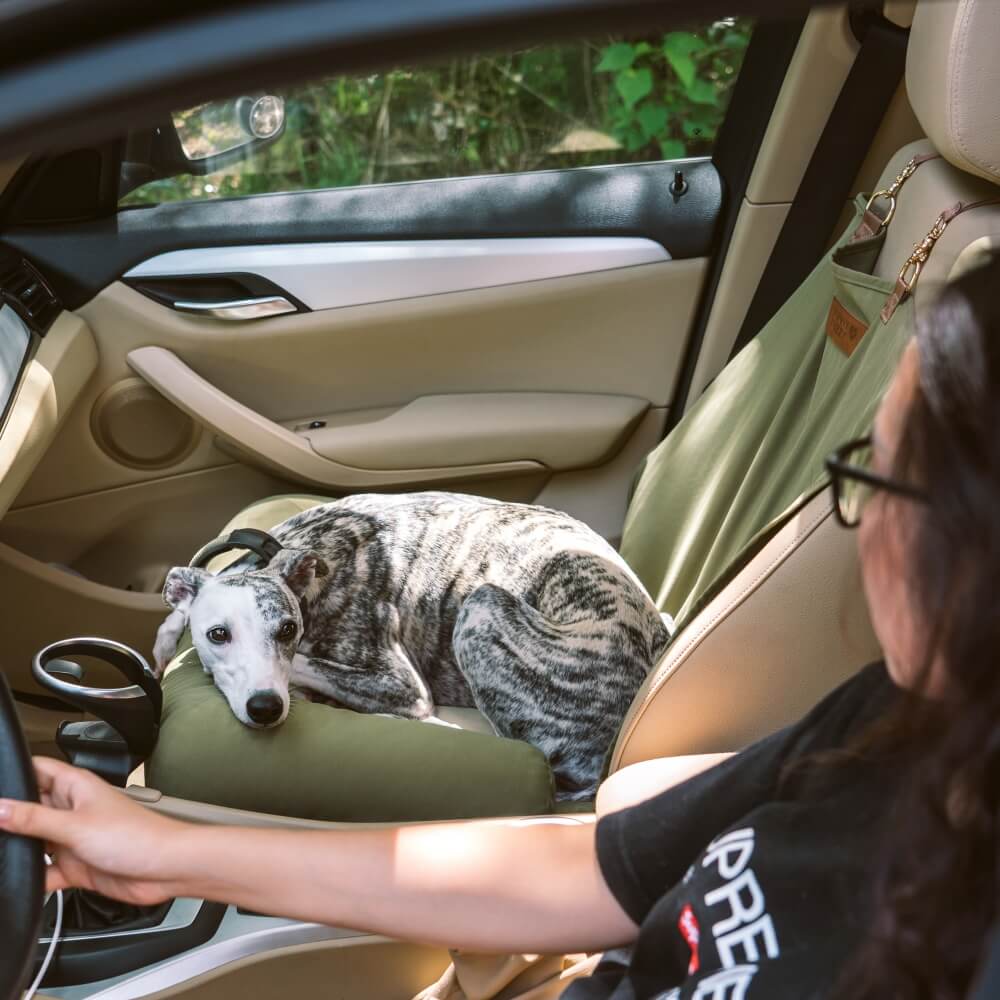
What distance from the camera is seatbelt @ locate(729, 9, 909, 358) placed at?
255 cm

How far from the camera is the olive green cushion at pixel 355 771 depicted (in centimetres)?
183

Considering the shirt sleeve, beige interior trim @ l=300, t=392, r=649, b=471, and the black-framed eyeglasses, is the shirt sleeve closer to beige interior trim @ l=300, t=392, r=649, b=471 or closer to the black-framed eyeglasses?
the black-framed eyeglasses

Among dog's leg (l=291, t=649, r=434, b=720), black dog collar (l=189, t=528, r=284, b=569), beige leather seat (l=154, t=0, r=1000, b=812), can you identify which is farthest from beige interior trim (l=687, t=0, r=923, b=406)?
black dog collar (l=189, t=528, r=284, b=569)

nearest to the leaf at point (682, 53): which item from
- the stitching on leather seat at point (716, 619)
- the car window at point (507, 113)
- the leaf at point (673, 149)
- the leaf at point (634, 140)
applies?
the car window at point (507, 113)

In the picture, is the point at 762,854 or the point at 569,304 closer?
the point at 762,854

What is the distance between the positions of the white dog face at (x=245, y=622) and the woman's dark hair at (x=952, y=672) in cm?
136

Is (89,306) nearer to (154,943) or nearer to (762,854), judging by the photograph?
(154,943)

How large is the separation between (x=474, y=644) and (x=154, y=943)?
95 centimetres

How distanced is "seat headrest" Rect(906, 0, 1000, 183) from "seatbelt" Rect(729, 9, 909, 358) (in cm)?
75

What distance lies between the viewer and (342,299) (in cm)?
307

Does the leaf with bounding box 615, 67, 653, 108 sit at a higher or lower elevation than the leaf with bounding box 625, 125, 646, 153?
higher

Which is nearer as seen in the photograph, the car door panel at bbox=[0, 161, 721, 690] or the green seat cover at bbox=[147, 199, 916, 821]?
the green seat cover at bbox=[147, 199, 916, 821]

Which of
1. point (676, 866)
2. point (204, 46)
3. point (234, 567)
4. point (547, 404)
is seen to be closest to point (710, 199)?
point (547, 404)

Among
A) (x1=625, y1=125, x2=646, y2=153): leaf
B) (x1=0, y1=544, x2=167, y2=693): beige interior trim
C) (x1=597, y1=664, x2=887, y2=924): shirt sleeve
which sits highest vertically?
(x1=597, y1=664, x2=887, y2=924): shirt sleeve
